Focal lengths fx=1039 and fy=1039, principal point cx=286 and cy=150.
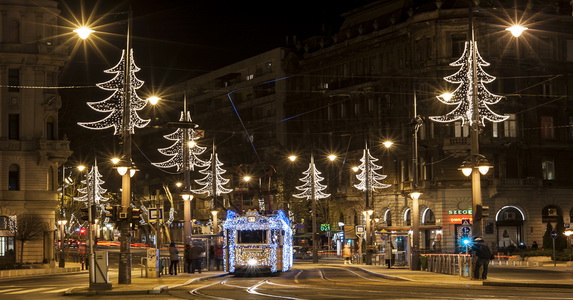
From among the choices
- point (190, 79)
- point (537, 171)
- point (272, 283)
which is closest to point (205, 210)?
point (190, 79)

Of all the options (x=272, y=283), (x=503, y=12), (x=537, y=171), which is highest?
(x=503, y=12)

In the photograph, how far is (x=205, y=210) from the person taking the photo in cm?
12562

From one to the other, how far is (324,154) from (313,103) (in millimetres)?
5611

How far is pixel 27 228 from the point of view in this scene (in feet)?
219

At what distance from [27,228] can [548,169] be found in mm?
44325

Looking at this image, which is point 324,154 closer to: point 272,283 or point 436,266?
point 436,266

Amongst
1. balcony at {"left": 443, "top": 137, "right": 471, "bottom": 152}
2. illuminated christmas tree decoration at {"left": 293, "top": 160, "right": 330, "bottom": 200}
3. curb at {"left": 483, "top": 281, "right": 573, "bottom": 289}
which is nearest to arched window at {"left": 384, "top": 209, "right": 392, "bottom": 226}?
illuminated christmas tree decoration at {"left": 293, "top": 160, "right": 330, "bottom": 200}

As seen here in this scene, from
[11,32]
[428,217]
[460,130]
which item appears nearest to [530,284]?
[11,32]

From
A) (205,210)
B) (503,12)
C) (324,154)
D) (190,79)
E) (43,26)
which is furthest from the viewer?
(190,79)

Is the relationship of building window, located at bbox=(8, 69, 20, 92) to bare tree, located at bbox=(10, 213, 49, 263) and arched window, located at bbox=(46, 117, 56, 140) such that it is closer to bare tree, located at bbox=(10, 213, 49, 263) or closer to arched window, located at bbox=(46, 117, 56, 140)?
arched window, located at bbox=(46, 117, 56, 140)

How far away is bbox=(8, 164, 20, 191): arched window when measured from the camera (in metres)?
70.8

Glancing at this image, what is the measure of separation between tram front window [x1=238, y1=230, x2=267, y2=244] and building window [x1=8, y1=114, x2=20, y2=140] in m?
30.2

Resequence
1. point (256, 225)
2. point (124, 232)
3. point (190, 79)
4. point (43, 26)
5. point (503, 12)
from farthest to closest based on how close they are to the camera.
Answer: point (190, 79)
point (503, 12)
point (43, 26)
point (256, 225)
point (124, 232)

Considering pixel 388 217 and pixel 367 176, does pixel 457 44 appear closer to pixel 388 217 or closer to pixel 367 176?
pixel 388 217
